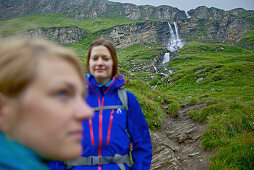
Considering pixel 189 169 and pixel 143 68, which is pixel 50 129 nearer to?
pixel 189 169

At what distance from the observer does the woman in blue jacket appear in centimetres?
263

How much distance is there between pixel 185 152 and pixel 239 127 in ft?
9.24

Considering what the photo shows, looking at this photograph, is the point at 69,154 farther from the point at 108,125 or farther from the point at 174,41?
the point at 174,41

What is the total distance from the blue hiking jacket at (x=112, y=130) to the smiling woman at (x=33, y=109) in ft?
5.48

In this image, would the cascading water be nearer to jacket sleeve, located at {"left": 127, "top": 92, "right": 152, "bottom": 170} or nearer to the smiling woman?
jacket sleeve, located at {"left": 127, "top": 92, "right": 152, "bottom": 170}

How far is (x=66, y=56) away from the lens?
1134mm

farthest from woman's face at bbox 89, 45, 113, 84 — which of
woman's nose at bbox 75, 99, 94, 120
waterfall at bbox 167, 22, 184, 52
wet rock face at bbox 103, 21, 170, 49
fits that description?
wet rock face at bbox 103, 21, 170, 49

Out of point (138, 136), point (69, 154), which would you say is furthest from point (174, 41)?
point (69, 154)

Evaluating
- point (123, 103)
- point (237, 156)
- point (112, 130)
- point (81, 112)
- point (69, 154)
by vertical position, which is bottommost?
point (237, 156)

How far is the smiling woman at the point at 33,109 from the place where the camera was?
0.92 m

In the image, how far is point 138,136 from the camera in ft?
10.4

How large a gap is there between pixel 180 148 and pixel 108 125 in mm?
6487

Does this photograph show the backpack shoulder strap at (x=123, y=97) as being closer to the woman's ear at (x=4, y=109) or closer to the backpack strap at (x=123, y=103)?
the backpack strap at (x=123, y=103)

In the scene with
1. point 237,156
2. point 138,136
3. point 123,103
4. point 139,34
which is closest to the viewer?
point 123,103
